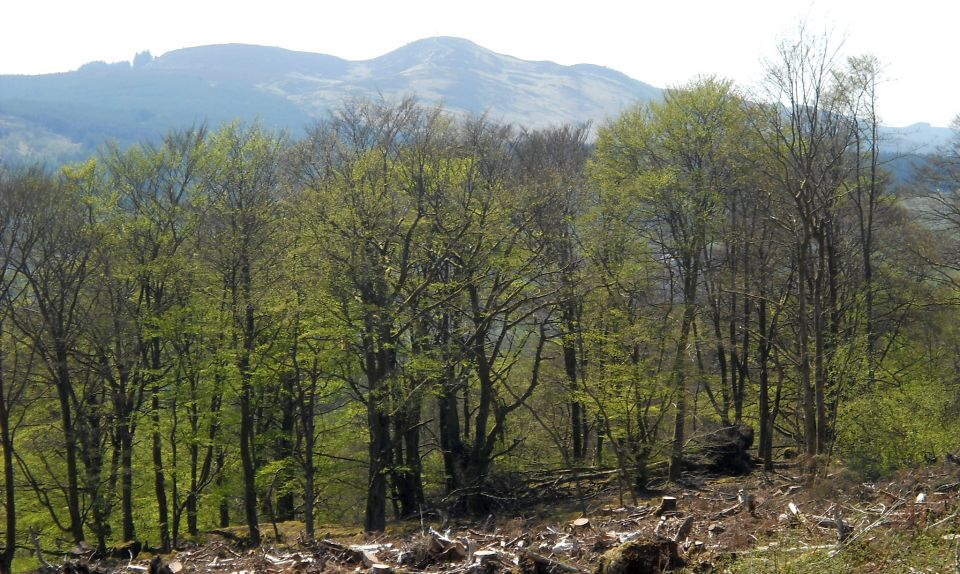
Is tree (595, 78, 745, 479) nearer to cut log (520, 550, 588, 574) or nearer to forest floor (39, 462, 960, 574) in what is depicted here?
forest floor (39, 462, 960, 574)

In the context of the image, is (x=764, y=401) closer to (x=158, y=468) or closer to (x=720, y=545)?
(x=720, y=545)

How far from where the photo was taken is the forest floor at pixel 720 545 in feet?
25.8

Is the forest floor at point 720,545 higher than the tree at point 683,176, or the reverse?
the tree at point 683,176

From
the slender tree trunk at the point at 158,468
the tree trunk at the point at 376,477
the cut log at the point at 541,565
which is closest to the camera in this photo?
the cut log at the point at 541,565

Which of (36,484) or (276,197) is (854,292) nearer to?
(276,197)

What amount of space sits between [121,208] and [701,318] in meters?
19.1

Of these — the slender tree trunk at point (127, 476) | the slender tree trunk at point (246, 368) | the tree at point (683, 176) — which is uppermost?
the tree at point (683, 176)

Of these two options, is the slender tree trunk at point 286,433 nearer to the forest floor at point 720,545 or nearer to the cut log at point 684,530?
the forest floor at point 720,545

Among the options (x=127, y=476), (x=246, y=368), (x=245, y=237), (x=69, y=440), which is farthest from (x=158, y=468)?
(x=245, y=237)

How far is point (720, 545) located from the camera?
29.1ft

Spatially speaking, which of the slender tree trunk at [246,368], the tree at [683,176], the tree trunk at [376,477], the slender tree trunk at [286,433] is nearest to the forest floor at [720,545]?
the tree trunk at [376,477]

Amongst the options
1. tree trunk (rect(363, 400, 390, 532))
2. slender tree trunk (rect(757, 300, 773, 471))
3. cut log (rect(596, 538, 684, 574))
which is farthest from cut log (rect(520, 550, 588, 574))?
slender tree trunk (rect(757, 300, 773, 471))

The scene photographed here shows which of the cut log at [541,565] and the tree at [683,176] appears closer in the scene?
the cut log at [541,565]

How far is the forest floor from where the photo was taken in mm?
7875
